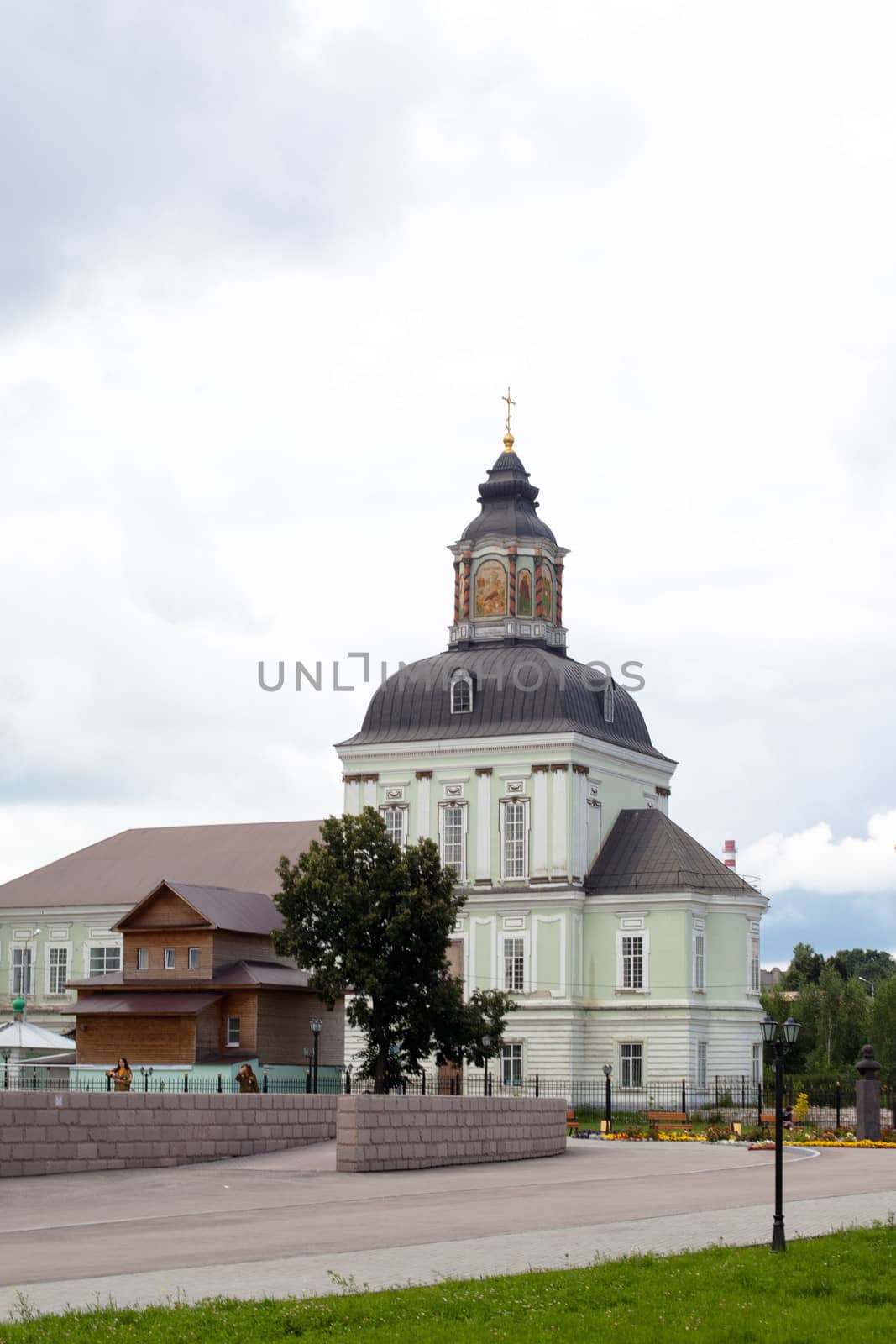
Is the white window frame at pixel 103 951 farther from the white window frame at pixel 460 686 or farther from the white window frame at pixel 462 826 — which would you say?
the white window frame at pixel 460 686

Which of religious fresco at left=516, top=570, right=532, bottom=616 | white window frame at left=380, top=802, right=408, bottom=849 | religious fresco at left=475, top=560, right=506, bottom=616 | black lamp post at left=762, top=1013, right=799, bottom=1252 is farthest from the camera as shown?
religious fresco at left=516, top=570, right=532, bottom=616

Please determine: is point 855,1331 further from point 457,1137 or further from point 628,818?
point 628,818

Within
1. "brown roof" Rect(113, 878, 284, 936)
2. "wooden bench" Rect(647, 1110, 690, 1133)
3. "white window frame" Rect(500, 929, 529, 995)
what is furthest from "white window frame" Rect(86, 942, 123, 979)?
"wooden bench" Rect(647, 1110, 690, 1133)

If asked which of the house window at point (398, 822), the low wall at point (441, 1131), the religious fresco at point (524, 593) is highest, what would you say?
the religious fresco at point (524, 593)

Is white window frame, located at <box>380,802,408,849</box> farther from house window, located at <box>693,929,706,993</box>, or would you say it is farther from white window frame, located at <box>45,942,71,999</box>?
white window frame, located at <box>45,942,71,999</box>

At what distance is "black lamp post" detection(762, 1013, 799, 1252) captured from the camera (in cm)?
1859

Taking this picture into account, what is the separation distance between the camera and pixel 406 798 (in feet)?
261

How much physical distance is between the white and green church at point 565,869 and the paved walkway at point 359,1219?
3777cm

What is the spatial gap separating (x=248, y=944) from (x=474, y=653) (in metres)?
16.8

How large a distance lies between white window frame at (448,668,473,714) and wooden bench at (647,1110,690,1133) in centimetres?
2324

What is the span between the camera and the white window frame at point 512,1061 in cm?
7425

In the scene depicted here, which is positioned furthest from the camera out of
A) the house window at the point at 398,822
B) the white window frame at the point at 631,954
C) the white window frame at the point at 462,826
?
the house window at the point at 398,822

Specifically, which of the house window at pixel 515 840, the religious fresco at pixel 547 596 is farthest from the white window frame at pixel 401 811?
the religious fresco at pixel 547 596

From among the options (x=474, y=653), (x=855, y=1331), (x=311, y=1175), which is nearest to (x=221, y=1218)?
(x=311, y=1175)
